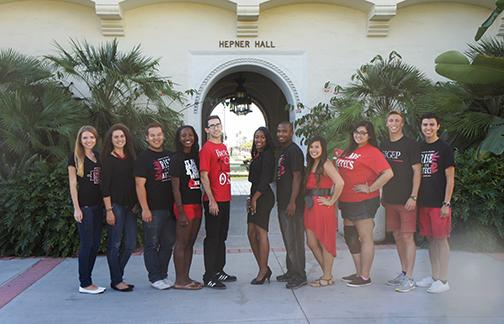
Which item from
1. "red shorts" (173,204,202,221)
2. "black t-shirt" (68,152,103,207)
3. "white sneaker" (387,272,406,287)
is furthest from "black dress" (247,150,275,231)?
"black t-shirt" (68,152,103,207)

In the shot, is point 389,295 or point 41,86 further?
point 41,86

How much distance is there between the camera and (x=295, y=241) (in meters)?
5.46

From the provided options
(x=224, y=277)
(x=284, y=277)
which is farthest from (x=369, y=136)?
(x=224, y=277)

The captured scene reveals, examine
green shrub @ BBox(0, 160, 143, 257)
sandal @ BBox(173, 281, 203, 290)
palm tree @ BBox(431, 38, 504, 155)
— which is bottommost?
sandal @ BBox(173, 281, 203, 290)

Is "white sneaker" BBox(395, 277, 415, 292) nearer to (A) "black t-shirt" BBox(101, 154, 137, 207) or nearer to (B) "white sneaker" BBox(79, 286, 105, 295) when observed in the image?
(A) "black t-shirt" BBox(101, 154, 137, 207)

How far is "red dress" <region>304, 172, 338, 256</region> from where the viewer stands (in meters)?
5.36

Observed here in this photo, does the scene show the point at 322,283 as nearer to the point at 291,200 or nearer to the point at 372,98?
the point at 291,200

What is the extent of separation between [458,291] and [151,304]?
3.25 meters

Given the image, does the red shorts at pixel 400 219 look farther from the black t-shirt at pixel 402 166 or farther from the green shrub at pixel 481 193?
the green shrub at pixel 481 193

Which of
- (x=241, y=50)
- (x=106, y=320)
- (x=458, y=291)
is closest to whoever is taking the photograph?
(x=106, y=320)

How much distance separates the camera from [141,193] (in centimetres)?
514

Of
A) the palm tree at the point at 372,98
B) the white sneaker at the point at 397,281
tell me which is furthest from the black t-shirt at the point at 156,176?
the palm tree at the point at 372,98

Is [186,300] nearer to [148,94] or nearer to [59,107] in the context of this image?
[59,107]

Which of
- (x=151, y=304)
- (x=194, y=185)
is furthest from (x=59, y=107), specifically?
(x=151, y=304)
